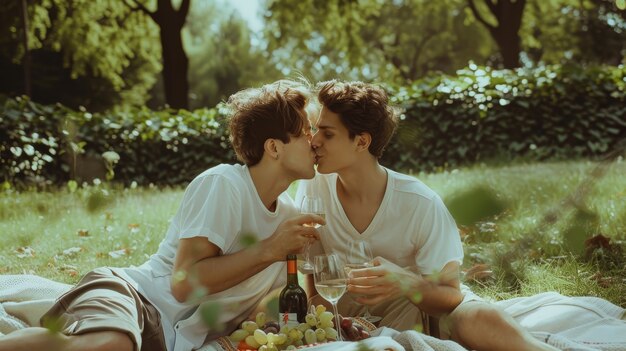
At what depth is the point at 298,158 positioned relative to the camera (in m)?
4.16

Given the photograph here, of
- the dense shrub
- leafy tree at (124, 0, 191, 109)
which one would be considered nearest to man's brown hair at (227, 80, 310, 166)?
the dense shrub

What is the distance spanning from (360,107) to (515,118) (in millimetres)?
6809

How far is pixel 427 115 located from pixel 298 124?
678cm

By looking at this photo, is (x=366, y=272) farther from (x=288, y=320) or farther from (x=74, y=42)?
(x=74, y=42)

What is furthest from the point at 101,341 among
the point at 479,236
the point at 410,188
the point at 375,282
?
the point at 479,236

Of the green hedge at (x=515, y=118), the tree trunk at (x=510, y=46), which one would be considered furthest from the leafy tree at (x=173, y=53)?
the tree trunk at (x=510, y=46)

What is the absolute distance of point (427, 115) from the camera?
1070 centimetres

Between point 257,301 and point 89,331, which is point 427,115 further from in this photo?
point 89,331

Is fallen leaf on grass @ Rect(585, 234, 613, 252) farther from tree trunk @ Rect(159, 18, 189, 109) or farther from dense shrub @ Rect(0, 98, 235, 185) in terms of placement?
tree trunk @ Rect(159, 18, 189, 109)

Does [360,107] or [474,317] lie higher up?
[360,107]

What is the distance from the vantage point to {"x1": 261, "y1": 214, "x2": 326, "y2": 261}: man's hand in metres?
3.73

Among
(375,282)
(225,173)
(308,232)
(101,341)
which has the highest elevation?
(225,173)

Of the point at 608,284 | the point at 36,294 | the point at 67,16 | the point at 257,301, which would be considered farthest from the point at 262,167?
the point at 67,16

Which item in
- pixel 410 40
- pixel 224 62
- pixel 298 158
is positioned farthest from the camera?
pixel 224 62
